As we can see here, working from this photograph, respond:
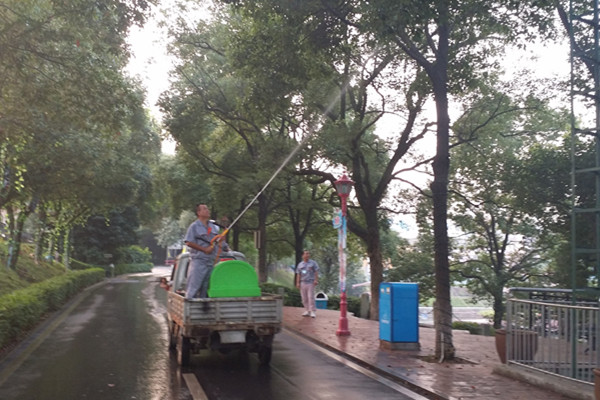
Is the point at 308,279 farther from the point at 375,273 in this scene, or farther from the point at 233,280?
the point at 233,280

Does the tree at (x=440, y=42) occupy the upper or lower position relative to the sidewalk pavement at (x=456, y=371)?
upper

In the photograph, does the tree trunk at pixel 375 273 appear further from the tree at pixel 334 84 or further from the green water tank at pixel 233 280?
the green water tank at pixel 233 280

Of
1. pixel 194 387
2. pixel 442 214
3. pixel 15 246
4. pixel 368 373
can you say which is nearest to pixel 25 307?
pixel 194 387

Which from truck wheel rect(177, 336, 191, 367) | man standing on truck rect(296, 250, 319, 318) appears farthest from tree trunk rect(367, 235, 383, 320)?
truck wheel rect(177, 336, 191, 367)

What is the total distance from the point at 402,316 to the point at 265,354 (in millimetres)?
3137

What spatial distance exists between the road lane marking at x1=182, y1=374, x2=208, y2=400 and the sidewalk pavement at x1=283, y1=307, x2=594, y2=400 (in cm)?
292

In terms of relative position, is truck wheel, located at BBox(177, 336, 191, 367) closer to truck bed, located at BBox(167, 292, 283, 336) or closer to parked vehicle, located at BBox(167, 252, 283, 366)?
parked vehicle, located at BBox(167, 252, 283, 366)

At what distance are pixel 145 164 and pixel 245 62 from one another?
2223cm

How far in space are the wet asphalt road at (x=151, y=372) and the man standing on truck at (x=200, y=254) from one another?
128 centimetres

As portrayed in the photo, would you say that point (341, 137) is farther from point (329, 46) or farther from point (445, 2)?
point (445, 2)

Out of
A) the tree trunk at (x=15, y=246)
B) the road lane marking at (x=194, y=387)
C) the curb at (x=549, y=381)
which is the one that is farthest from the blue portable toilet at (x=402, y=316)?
the tree trunk at (x=15, y=246)

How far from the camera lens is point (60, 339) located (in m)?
12.0

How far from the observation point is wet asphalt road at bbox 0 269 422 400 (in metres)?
7.25

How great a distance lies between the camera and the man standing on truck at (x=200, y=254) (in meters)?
9.09
